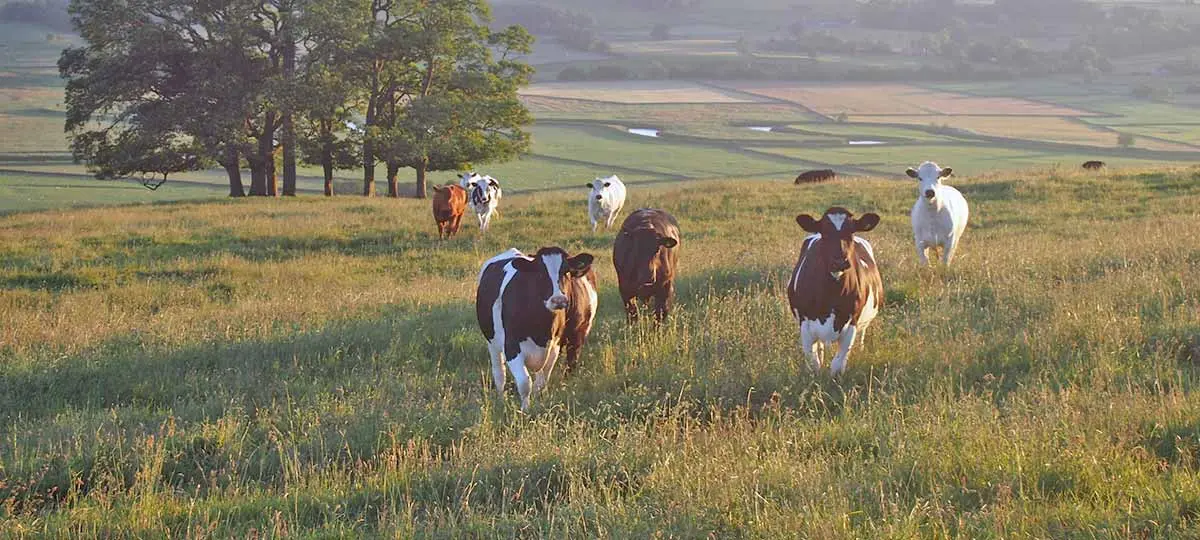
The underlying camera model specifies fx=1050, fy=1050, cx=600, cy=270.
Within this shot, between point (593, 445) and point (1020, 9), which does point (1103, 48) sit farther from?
point (593, 445)

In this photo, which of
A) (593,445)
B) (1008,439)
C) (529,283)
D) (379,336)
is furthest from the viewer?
(379,336)

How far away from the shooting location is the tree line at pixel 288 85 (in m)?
33.6

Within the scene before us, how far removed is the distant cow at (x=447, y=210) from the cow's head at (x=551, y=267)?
47.9 feet

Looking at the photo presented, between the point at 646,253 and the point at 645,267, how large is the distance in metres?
0.20

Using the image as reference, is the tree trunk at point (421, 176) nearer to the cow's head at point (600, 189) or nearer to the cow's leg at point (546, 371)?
the cow's head at point (600, 189)

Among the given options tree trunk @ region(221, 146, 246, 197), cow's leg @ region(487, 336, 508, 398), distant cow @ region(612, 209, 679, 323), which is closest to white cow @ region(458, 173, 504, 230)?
distant cow @ region(612, 209, 679, 323)

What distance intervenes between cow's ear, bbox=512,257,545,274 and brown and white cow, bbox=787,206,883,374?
93.6 inches

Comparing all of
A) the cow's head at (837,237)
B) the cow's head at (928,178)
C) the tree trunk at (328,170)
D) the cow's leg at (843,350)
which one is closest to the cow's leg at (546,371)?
the cow's leg at (843,350)

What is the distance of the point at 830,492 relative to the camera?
5598 millimetres

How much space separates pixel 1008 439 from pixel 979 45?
137 meters

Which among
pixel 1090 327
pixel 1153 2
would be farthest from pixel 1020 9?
pixel 1090 327

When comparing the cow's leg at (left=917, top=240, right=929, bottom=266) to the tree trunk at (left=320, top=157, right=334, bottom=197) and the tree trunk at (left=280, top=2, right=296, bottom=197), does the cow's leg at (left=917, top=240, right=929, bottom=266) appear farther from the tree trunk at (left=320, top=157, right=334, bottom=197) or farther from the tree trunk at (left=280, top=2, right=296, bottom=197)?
the tree trunk at (left=320, top=157, right=334, bottom=197)

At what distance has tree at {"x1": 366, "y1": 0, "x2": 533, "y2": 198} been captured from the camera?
36.4 m

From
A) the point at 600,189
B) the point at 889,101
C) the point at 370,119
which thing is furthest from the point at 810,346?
the point at 889,101
